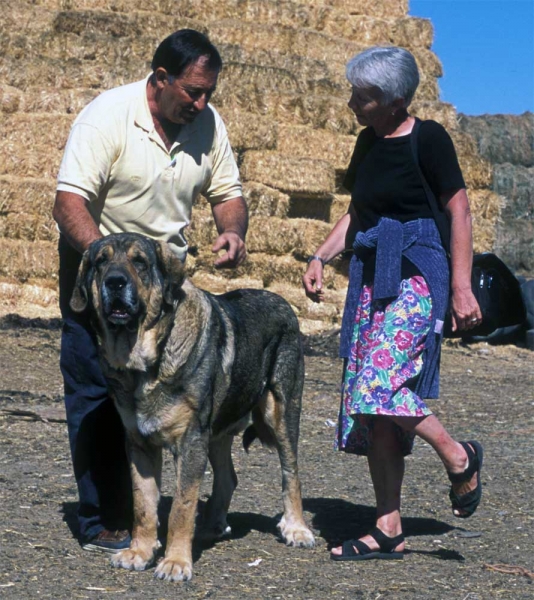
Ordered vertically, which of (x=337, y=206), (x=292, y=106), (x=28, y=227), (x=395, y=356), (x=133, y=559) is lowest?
(x=133, y=559)

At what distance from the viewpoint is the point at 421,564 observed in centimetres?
526

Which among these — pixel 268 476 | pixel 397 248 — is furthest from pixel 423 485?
pixel 397 248

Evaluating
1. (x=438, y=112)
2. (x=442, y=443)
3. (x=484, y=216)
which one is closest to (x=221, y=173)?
(x=442, y=443)

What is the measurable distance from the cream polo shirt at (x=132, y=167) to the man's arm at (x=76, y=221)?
0.05 m

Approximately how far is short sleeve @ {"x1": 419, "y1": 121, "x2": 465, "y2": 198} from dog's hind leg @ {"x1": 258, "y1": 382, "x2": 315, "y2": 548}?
135cm

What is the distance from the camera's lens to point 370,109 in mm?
5168

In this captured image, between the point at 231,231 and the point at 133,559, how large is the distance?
1.65 m

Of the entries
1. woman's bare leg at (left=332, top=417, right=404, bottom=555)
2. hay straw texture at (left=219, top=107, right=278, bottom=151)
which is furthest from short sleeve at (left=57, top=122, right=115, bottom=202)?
hay straw texture at (left=219, top=107, right=278, bottom=151)

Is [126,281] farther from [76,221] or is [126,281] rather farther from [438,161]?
[438,161]

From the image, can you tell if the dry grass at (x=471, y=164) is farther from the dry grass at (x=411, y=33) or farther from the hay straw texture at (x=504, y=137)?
the hay straw texture at (x=504, y=137)

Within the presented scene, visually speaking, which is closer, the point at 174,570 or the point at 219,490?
the point at 174,570

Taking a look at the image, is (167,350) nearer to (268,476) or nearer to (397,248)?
(397,248)

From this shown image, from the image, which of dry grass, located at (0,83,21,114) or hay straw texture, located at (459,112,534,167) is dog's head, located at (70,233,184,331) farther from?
hay straw texture, located at (459,112,534,167)

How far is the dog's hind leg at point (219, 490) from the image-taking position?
223 inches
